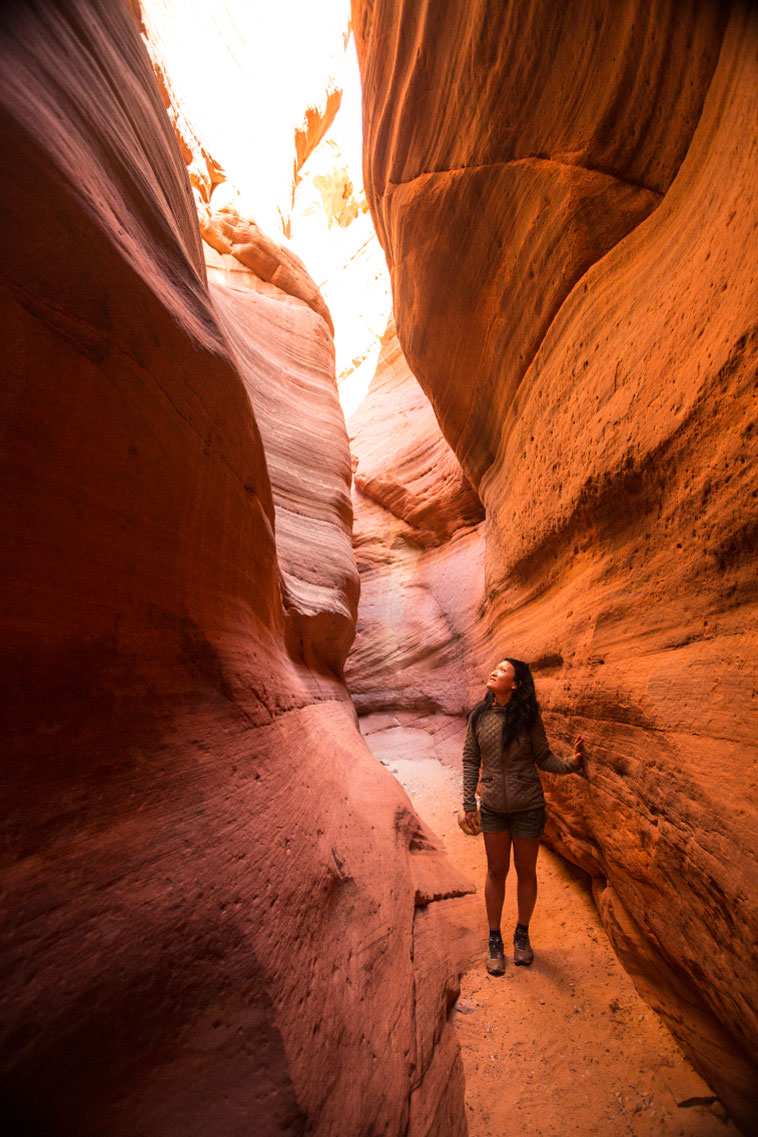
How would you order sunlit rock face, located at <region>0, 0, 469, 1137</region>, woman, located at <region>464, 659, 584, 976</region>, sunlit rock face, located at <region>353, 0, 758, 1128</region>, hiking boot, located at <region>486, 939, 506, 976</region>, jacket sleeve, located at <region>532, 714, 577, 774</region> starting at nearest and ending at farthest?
sunlit rock face, located at <region>0, 0, 469, 1137</region>, sunlit rock face, located at <region>353, 0, 758, 1128</region>, hiking boot, located at <region>486, 939, 506, 976</region>, woman, located at <region>464, 659, 584, 976</region>, jacket sleeve, located at <region>532, 714, 577, 774</region>

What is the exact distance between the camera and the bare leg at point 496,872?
9.24ft

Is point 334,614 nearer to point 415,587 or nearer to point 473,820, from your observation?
point 473,820

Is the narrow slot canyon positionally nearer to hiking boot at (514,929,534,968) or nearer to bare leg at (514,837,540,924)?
hiking boot at (514,929,534,968)

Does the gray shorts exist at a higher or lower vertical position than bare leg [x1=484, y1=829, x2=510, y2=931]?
higher

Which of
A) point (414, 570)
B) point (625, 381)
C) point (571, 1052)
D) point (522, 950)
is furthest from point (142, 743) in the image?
point (414, 570)

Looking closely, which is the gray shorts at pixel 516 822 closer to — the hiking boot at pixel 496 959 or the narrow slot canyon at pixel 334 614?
the narrow slot canyon at pixel 334 614

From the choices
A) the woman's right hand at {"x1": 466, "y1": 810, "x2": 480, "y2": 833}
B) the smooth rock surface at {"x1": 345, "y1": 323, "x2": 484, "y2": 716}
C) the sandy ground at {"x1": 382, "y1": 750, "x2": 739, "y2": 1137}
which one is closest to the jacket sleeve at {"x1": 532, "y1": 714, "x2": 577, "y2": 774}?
the woman's right hand at {"x1": 466, "y1": 810, "x2": 480, "y2": 833}

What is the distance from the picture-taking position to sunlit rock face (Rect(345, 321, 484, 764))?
→ 786cm

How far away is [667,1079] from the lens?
204cm

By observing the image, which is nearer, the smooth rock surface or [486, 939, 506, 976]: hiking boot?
[486, 939, 506, 976]: hiking boot

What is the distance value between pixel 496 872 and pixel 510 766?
59 cm

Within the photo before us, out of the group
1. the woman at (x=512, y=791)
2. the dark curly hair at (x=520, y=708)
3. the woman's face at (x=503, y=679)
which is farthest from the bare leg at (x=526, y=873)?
the woman's face at (x=503, y=679)

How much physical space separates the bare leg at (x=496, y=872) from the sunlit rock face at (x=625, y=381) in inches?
21.8

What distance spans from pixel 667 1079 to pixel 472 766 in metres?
1.46
